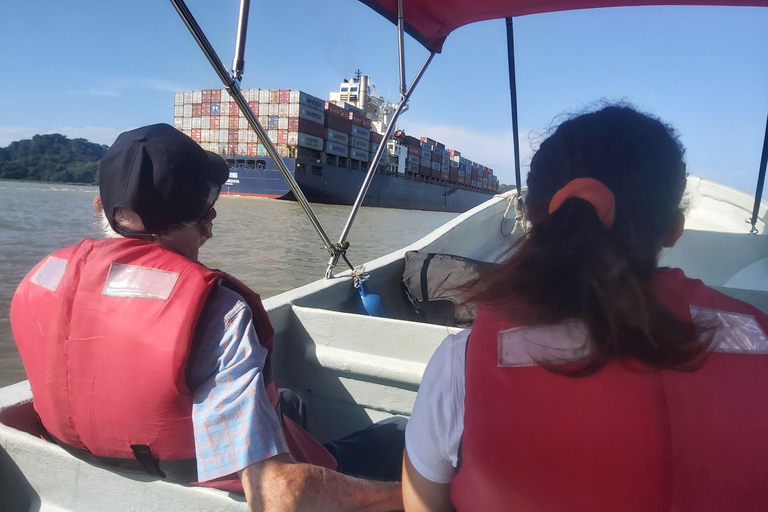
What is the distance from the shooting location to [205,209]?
104cm

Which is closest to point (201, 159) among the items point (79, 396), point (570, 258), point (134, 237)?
point (134, 237)

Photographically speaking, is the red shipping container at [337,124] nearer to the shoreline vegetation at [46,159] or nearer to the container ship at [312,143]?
the container ship at [312,143]

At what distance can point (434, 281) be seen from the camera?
250cm

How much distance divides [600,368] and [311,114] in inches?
1191

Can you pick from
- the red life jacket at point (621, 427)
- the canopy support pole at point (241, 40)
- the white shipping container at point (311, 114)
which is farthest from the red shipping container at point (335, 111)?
the red life jacket at point (621, 427)

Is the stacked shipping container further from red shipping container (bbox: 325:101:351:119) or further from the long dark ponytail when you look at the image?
the long dark ponytail

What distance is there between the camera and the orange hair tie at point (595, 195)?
66 cm

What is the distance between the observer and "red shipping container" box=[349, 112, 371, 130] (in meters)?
32.0

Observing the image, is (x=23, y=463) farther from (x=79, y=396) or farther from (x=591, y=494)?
(x=591, y=494)

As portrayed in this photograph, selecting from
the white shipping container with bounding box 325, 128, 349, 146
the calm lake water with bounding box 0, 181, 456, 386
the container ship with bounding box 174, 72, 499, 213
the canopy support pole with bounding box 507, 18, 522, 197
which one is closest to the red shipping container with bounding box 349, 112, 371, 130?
the container ship with bounding box 174, 72, 499, 213

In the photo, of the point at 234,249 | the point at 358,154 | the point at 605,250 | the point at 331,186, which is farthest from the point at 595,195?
the point at 358,154

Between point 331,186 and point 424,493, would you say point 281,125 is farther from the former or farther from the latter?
point 424,493

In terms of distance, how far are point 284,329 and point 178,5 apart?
3.37ft

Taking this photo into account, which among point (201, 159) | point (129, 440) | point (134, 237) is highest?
point (201, 159)
